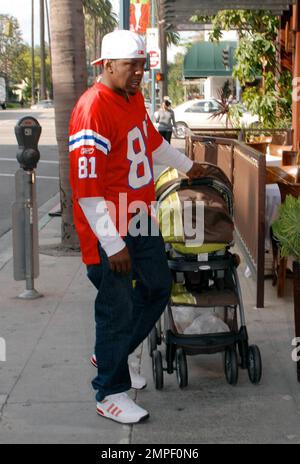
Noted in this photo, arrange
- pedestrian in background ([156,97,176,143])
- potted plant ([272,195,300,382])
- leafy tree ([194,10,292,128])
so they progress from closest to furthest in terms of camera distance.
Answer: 1. potted plant ([272,195,300,382])
2. leafy tree ([194,10,292,128])
3. pedestrian in background ([156,97,176,143])

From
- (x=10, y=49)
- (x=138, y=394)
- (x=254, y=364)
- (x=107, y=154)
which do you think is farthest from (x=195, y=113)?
(x=10, y=49)

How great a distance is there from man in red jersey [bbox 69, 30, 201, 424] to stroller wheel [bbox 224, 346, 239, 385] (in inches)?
22.0

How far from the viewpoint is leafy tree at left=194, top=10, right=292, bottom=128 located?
13672mm

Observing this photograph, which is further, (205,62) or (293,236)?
(205,62)

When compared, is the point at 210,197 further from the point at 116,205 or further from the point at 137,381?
the point at 137,381

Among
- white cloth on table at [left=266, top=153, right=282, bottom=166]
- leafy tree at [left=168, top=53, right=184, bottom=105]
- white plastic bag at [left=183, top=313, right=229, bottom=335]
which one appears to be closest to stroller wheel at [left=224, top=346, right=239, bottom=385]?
white plastic bag at [left=183, top=313, right=229, bottom=335]

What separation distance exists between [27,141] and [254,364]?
290 cm

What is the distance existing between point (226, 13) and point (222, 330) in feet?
36.8

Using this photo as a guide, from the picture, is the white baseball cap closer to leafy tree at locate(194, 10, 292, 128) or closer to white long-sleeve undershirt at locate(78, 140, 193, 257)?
white long-sleeve undershirt at locate(78, 140, 193, 257)

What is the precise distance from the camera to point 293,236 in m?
4.73

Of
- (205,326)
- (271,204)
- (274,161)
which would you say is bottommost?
(205,326)

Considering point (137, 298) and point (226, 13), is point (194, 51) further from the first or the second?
point (137, 298)

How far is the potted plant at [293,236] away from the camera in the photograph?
4559 millimetres

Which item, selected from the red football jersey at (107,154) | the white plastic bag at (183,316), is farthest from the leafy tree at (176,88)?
the red football jersey at (107,154)
